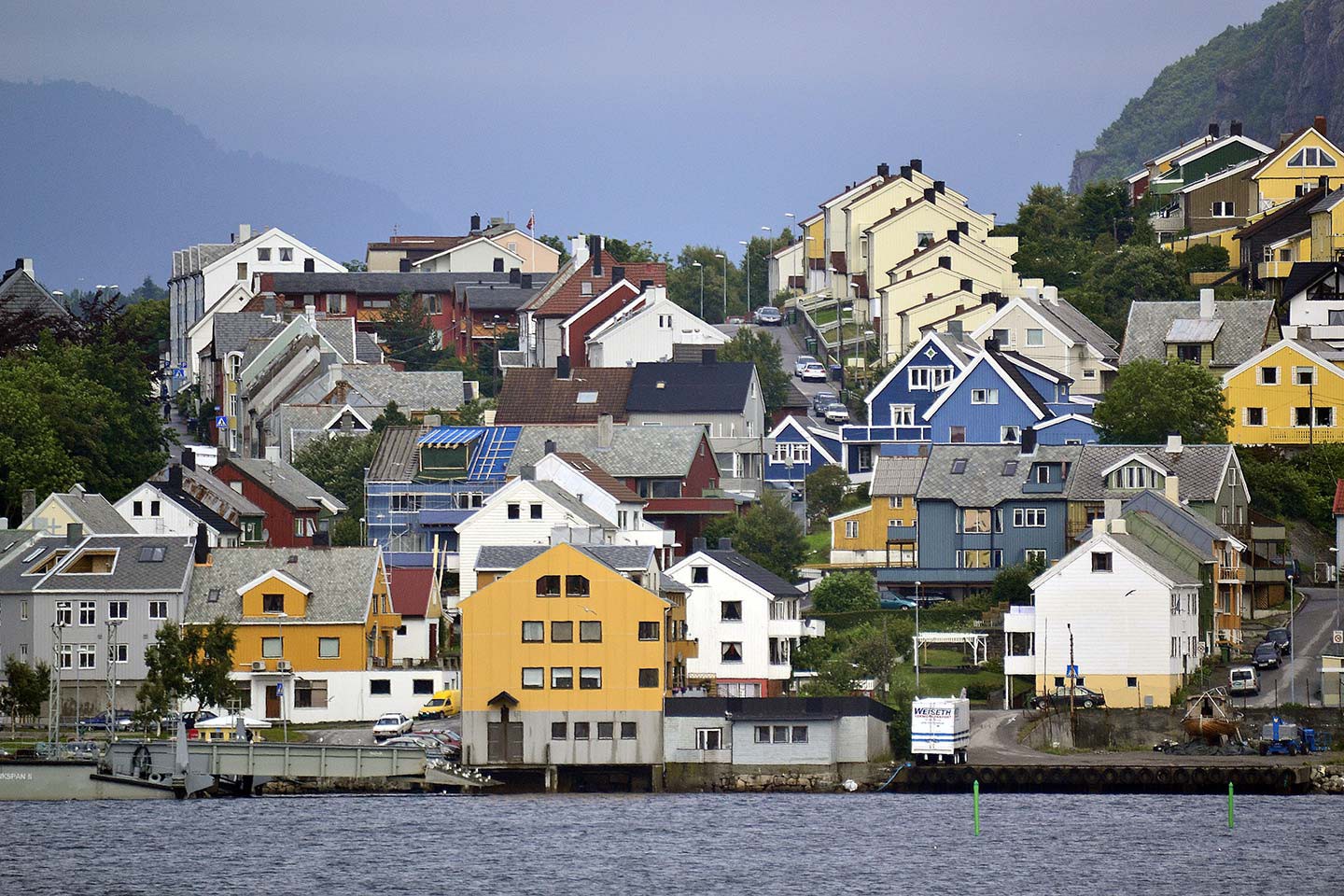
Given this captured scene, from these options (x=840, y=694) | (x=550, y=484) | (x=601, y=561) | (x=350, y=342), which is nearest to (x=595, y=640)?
(x=601, y=561)

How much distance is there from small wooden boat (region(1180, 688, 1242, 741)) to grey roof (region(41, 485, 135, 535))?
4153 cm

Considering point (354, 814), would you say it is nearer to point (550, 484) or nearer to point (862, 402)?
point (550, 484)

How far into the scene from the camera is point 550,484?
106m

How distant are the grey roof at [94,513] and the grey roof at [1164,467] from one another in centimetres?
3637

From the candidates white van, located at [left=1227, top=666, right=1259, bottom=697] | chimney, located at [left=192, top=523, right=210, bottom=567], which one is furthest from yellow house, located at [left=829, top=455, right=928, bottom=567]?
chimney, located at [left=192, top=523, right=210, bottom=567]

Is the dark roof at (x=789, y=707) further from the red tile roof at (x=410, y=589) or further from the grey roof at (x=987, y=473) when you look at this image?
the grey roof at (x=987, y=473)

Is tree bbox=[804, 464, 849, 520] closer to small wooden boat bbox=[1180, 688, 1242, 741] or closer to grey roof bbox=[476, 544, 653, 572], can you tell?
grey roof bbox=[476, 544, 653, 572]

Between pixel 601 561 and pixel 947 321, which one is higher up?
pixel 947 321

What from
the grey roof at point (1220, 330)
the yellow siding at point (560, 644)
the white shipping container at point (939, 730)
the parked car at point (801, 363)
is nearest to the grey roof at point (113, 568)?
the yellow siding at point (560, 644)

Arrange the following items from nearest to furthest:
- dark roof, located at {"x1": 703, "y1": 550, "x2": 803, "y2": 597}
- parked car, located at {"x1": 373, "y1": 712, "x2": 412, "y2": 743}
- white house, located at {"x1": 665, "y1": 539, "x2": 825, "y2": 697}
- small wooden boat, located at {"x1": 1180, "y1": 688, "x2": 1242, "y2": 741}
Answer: small wooden boat, located at {"x1": 1180, "y1": 688, "x2": 1242, "y2": 741}, parked car, located at {"x1": 373, "y1": 712, "x2": 412, "y2": 743}, white house, located at {"x1": 665, "y1": 539, "x2": 825, "y2": 697}, dark roof, located at {"x1": 703, "y1": 550, "x2": 803, "y2": 597}

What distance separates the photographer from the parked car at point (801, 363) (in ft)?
487

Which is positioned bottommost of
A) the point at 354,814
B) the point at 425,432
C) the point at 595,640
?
the point at 354,814

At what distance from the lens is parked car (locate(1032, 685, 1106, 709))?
89.2 metres

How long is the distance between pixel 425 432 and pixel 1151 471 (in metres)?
33.7
